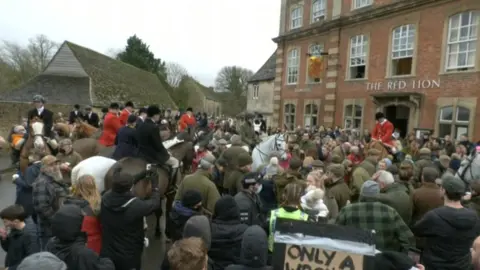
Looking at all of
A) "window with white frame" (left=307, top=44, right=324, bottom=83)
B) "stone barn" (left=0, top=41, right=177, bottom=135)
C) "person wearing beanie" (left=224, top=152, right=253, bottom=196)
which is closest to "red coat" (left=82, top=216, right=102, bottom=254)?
"person wearing beanie" (left=224, top=152, right=253, bottom=196)

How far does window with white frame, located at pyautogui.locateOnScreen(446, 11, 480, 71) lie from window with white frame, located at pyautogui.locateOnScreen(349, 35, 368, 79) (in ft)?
15.0

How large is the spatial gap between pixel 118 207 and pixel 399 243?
2989mm

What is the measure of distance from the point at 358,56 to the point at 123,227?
18.6m

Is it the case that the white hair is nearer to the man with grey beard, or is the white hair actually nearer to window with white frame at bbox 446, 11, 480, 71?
the man with grey beard

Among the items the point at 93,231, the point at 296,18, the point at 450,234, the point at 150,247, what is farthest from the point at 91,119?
the point at 296,18

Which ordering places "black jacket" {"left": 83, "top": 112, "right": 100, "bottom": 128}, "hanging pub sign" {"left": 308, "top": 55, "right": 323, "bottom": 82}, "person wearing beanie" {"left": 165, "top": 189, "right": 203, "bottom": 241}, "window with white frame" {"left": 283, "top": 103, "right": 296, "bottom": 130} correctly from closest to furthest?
"person wearing beanie" {"left": 165, "top": 189, "right": 203, "bottom": 241}
"black jacket" {"left": 83, "top": 112, "right": 100, "bottom": 128}
"hanging pub sign" {"left": 308, "top": 55, "right": 323, "bottom": 82}
"window with white frame" {"left": 283, "top": 103, "right": 296, "bottom": 130}

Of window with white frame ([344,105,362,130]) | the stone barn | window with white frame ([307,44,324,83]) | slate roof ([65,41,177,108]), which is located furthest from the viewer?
slate roof ([65,41,177,108])

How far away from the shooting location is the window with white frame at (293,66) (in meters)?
24.2

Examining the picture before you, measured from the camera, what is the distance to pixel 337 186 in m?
5.41

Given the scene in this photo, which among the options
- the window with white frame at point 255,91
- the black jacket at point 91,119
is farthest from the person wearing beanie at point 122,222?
the window with white frame at point 255,91

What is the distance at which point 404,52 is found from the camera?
56.9 ft

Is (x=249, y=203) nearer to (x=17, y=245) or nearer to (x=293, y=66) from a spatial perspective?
(x=17, y=245)

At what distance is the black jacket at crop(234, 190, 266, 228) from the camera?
4.22 m

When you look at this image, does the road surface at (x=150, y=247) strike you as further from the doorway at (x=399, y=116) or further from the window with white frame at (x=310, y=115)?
the window with white frame at (x=310, y=115)
